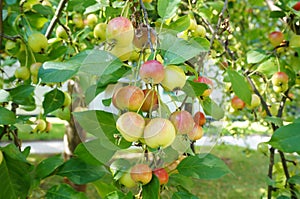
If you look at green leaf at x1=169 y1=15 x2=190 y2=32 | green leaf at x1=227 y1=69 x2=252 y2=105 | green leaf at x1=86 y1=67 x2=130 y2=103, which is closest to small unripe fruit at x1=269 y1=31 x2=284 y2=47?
green leaf at x1=227 y1=69 x2=252 y2=105

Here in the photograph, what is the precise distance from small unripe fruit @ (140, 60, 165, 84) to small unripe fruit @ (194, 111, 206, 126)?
0.50 feet

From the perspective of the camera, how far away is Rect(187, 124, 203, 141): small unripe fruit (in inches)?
25.2

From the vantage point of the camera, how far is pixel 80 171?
1.04m

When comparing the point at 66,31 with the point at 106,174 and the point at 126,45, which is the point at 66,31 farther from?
the point at 126,45

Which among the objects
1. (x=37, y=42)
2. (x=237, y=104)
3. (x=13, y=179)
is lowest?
(x=237, y=104)

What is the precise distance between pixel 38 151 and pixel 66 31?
4668 millimetres

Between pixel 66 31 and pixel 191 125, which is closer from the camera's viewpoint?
pixel 191 125

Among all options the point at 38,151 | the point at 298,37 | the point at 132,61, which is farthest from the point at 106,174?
the point at 38,151

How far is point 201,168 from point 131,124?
33 centimetres

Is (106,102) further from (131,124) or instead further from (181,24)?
(181,24)

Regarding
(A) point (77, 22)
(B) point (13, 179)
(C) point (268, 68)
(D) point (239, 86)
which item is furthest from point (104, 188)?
(A) point (77, 22)

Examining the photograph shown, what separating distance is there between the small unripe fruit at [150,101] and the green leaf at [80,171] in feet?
1.59

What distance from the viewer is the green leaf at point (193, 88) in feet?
2.08

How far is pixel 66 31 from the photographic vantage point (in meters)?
1.30
